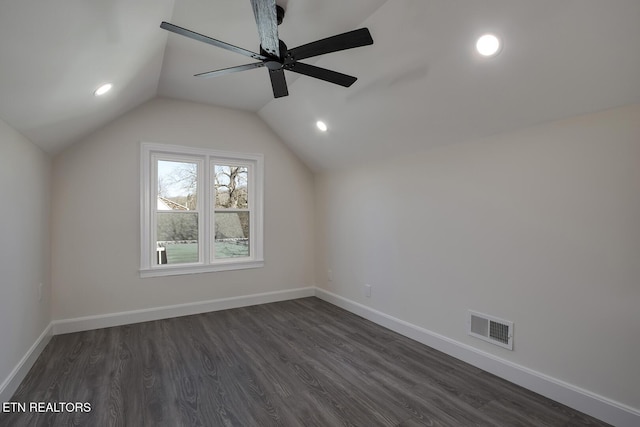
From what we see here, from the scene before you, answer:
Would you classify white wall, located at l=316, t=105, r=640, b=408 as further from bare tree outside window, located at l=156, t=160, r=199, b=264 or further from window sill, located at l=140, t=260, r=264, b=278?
bare tree outside window, located at l=156, t=160, r=199, b=264

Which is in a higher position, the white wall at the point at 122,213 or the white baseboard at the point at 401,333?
the white wall at the point at 122,213

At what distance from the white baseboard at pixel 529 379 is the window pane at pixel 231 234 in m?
2.18

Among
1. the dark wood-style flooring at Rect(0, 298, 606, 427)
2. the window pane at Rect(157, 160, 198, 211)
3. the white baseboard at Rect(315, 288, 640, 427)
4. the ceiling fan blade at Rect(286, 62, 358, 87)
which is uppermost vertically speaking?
the ceiling fan blade at Rect(286, 62, 358, 87)

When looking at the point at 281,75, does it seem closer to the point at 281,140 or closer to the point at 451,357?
the point at 281,140

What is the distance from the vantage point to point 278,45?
1944mm

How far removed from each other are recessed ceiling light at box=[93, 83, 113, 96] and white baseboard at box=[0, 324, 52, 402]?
84.3 inches

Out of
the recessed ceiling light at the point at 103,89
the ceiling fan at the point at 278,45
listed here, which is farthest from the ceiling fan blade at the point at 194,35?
the recessed ceiling light at the point at 103,89

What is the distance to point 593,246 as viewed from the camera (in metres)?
2.03

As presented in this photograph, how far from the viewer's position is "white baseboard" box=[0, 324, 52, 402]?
2107 mm

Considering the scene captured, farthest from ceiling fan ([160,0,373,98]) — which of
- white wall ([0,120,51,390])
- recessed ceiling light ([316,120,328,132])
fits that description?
white wall ([0,120,51,390])

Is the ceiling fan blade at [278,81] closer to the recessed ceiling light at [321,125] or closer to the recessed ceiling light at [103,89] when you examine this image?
the recessed ceiling light at [321,125]

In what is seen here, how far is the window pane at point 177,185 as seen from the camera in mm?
4012

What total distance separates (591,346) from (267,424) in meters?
2.11

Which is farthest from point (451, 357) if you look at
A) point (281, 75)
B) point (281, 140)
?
point (281, 140)
